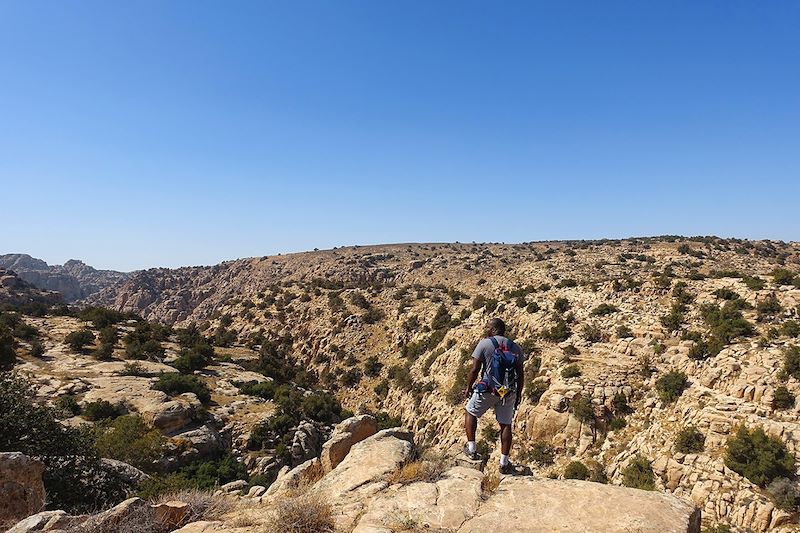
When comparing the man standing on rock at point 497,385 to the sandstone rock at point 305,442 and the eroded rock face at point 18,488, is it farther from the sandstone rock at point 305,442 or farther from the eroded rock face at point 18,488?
the sandstone rock at point 305,442

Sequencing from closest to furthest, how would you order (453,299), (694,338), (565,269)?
(694,338)
(453,299)
(565,269)

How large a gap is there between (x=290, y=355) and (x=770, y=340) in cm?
3797

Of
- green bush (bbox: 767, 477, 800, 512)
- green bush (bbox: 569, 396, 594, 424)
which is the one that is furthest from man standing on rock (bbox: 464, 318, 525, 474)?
green bush (bbox: 569, 396, 594, 424)

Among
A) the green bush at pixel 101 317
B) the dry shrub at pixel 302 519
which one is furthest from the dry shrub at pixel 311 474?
the green bush at pixel 101 317

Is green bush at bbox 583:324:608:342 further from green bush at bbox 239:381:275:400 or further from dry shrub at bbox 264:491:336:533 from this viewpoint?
dry shrub at bbox 264:491:336:533

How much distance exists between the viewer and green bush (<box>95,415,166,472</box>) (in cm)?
1496

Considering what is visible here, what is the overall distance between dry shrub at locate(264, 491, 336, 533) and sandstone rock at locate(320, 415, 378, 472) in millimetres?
4669

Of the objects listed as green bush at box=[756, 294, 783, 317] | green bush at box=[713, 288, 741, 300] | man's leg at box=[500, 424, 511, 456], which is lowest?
man's leg at box=[500, 424, 511, 456]

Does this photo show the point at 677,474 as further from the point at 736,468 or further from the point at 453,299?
the point at 453,299

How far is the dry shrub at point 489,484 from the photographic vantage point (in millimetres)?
6379

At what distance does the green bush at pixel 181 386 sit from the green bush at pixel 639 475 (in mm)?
20483

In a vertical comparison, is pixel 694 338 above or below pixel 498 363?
below

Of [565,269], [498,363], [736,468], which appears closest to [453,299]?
[565,269]

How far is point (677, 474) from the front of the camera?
14.4 m
